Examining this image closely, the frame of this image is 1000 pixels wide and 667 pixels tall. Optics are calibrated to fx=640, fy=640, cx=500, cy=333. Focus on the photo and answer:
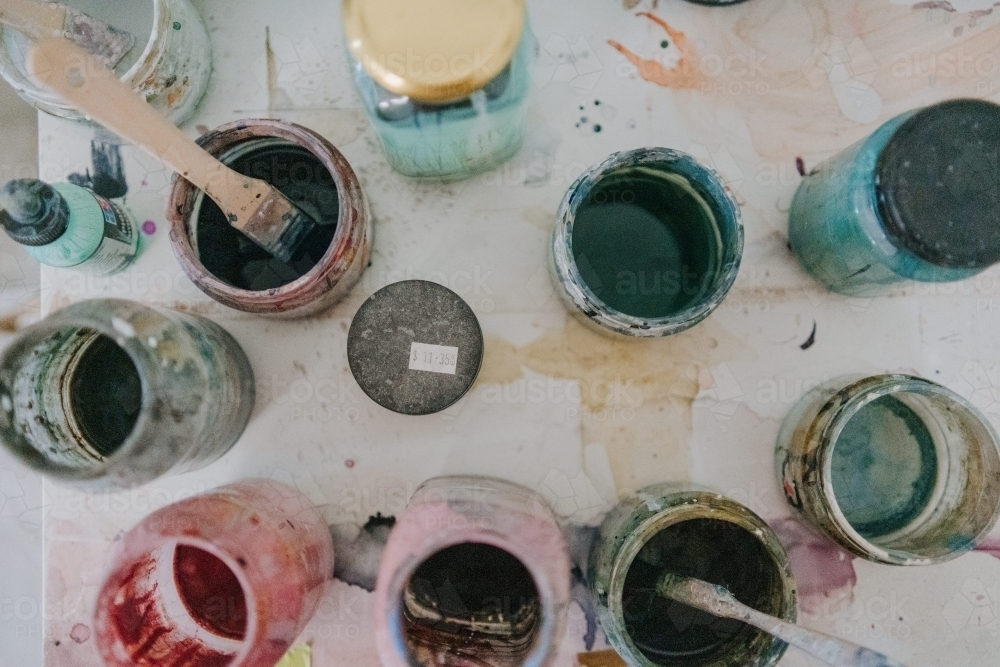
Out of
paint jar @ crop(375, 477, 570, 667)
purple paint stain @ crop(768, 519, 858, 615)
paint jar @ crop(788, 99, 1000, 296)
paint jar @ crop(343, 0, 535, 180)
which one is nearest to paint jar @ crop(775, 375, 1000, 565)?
purple paint stain @ crop(768, 519, 858, 615)

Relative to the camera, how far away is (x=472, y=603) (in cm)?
81

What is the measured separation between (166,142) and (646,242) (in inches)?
24.1

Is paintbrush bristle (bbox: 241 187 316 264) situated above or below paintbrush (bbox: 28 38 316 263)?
below

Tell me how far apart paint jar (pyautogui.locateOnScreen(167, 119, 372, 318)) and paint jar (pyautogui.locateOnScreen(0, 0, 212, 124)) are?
143mm

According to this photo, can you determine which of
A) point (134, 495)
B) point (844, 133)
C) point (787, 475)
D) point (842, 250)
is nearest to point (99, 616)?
point (134, 495)

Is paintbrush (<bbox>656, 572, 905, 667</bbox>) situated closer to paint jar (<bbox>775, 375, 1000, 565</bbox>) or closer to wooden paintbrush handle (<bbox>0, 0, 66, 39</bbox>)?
paint jar (<bbox>775, 375, 1000, 565</bbox>)

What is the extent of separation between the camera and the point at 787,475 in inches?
34.2

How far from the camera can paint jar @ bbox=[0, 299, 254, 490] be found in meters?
0.64

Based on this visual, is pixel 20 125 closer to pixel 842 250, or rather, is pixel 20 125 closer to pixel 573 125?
pixel 573 125

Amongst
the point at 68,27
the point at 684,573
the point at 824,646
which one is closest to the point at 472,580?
the point at 684,573

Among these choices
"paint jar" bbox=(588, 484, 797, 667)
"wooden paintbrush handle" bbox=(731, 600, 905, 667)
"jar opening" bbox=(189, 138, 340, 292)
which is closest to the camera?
"wooden paintbrush handle" bbox=(731, 600, 905, 667)

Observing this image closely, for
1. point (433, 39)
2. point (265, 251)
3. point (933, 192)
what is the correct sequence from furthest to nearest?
point (265, 251) < point (933, 192) < point (433, 39)

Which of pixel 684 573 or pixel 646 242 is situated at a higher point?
pixel 646 242

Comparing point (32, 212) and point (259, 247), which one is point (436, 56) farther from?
point (32, 212)
